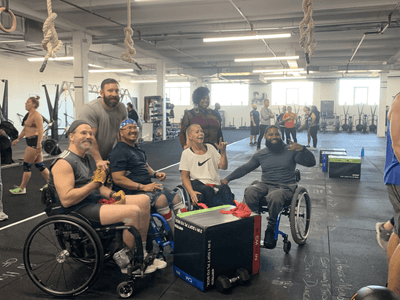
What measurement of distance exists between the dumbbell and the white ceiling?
18.0ft

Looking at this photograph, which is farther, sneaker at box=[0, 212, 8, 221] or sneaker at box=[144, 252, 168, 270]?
sneaker at box=[0, 212, 8, 221]

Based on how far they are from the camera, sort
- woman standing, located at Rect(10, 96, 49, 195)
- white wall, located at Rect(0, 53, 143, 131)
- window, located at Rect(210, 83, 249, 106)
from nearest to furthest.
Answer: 1. woman standing, located at Rect(10, 96, 49, 195)
2. white wall, located at Rect(0, 53, 143, 131)
3. window, located at Rect(210, 83, 249, 106)

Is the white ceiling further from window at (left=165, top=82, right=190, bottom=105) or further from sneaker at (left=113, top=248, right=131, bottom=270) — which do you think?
window at (left=165, top=82, right=190, bottom=105)

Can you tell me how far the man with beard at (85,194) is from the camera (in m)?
2.00

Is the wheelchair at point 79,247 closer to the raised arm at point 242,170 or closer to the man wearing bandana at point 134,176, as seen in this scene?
the man wearing bandana at point 134,176

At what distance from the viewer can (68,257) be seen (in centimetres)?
207

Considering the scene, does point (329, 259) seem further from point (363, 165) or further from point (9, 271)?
point (363, 165)

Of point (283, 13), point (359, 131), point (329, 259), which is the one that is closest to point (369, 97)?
point (359, 131)

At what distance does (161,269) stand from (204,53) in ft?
36.9

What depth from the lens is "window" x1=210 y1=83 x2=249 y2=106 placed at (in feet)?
72.6

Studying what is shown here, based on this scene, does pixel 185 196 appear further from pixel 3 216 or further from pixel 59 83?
pixel 59 83

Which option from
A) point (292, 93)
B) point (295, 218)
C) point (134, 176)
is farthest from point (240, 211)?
point (292, 93)

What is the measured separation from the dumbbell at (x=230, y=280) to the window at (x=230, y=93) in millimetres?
20438

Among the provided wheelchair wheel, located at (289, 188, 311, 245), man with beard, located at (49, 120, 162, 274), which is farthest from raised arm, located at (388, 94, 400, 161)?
man with beard, located at (49, 120, 162, 274)
